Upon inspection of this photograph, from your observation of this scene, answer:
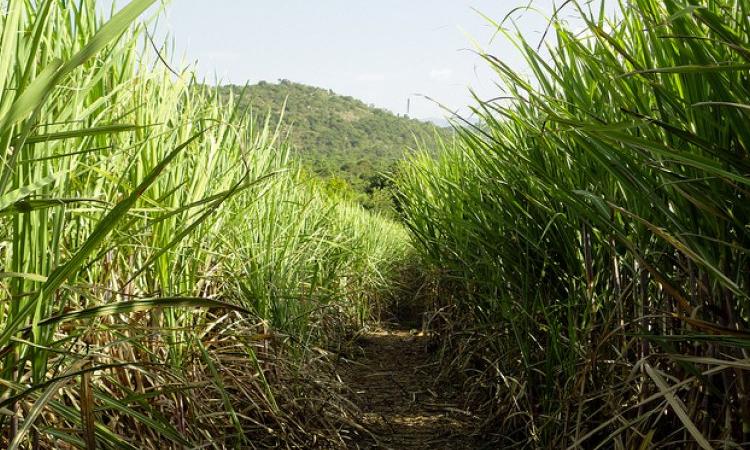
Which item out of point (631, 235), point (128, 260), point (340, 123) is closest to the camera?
point (631, 235)

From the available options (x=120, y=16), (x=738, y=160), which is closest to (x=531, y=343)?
(x=738, y=160)

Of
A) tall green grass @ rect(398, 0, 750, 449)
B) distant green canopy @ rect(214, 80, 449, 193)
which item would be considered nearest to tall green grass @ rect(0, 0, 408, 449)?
tall green grass @ rect(398, 0, 750, 449)

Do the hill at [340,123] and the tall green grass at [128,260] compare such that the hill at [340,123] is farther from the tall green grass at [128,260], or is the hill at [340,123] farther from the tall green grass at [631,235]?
the tall green grass at [631,235]

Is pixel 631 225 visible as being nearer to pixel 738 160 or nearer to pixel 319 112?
pixel 738 160

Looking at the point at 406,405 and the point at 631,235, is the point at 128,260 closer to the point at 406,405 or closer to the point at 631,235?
the point at 631,235

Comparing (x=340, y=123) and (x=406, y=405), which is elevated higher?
(x=340, y=123)

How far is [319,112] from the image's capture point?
1937 inches

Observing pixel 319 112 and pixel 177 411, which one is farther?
pixel 319 112

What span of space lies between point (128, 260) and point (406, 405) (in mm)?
1755

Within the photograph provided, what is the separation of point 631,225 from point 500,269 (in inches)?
33.9

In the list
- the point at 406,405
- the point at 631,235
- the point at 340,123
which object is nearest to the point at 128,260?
the point at 631,235

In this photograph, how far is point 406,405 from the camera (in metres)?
3.20

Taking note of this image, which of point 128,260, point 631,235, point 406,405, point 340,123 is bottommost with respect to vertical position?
Answer: point 406,405

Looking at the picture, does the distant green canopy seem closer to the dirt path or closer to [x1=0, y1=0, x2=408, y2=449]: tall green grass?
the dirt path
